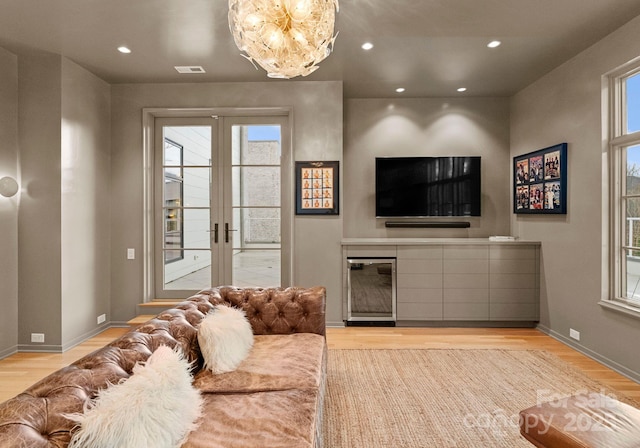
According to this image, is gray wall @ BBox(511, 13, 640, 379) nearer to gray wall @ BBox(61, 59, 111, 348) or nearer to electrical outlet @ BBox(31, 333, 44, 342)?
gray wall @ BBox(61, 59, 111, 348)

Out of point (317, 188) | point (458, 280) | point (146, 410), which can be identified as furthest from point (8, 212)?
point (458, 280)

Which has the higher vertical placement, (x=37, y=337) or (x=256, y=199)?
(x=256, y=199)

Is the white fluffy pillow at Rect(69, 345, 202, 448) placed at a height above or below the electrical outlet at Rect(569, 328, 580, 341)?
above

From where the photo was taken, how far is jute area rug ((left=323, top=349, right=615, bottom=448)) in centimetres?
222

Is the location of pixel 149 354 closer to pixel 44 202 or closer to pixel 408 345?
pixel 408 345

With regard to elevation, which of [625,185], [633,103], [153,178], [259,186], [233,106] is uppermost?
[233,106]

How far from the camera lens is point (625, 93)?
3.27 meters

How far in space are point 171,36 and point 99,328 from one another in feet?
11.0

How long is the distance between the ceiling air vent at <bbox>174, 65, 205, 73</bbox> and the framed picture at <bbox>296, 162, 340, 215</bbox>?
149 cm

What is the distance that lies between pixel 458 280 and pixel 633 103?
2390 millimetres

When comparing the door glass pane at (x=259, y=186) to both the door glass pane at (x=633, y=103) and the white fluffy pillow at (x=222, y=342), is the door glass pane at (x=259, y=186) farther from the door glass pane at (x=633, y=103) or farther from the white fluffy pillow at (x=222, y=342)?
the door glass pane at (x=633, y=103)

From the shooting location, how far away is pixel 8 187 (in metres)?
3.44

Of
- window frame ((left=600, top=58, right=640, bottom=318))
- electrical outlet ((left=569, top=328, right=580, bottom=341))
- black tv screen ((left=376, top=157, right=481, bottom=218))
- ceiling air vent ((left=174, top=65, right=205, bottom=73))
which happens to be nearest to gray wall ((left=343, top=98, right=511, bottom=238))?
black tv screen ((left=376, top=157, right=481, bottom=218))

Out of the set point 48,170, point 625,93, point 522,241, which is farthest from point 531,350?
point 48,170
